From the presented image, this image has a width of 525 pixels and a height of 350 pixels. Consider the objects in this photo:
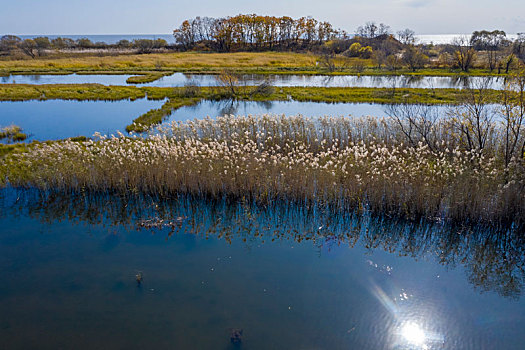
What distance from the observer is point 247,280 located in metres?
8.23

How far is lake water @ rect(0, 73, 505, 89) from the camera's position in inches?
1468

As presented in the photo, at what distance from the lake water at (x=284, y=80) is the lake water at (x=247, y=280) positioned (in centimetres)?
2750

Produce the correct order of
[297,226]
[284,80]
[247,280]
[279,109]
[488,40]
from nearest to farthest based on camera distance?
[247,280] → [297,226] → [279,109] → [284,80] → [488,40]

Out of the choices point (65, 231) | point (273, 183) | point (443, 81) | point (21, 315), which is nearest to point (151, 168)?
point (65, 231)

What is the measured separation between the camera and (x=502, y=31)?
70.2 meters

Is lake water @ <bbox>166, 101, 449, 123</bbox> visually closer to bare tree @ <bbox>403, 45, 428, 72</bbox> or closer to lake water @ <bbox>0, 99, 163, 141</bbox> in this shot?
lake water @ <bbox>0, 99, 163, 141</bbox>

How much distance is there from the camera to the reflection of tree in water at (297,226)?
9031mm

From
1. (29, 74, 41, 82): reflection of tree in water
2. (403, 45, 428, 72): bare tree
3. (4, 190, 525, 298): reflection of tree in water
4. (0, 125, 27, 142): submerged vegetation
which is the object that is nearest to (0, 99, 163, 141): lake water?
(0, 125, 27, 142): submerged vegetation

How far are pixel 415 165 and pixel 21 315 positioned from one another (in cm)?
1117

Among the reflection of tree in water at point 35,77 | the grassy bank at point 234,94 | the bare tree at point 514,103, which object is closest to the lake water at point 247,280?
the bare tree at point 514,103

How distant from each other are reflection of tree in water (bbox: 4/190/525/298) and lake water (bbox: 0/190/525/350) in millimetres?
43

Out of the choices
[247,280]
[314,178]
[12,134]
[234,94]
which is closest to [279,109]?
[234,94]

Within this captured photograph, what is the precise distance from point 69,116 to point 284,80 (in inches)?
937

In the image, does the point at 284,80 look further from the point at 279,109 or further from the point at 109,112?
the point at 109,112
